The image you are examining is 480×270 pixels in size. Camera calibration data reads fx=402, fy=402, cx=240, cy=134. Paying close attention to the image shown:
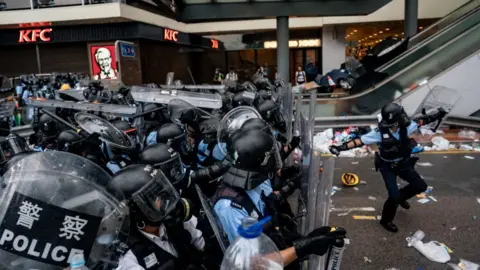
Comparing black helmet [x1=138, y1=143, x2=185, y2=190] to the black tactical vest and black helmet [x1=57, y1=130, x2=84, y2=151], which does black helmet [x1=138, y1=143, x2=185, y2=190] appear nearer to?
black helmet [x1=57, y1=130, x2=84, y2=151]

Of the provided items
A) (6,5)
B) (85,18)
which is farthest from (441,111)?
(6,5)

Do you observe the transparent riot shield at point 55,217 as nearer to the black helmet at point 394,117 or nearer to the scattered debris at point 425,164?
the black helmet at point 394,117

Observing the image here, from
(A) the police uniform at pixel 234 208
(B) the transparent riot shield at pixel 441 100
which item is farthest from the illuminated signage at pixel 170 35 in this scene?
(A) the police uniform at pixel 234 208

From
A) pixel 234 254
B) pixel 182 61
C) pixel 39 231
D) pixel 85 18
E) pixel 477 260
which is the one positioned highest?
pixel 85 18

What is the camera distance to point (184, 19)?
16625 mm

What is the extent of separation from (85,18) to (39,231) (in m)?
16.2

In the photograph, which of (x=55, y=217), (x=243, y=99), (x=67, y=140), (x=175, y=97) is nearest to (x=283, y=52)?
(x=243, y=99)

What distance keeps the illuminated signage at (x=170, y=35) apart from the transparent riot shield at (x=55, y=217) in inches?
716

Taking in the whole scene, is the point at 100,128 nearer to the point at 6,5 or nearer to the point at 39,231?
the point at 39,231

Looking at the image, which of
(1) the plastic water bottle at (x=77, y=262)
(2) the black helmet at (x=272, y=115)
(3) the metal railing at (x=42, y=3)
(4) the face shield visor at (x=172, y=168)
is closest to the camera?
(1) the plastic water bottle at (x=77, y=262)

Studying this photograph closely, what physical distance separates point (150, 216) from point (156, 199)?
0.10 meters

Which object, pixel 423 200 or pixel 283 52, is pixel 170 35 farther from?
pixel 423 200

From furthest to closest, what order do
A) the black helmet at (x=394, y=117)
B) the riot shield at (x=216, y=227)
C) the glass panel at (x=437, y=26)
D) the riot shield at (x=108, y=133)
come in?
the glass panel at (x=437, y=26)
the black helmet at (x=394, y=117)
the riot shield at (x=108, y=133)
the riot shield at (x=216, y=227)

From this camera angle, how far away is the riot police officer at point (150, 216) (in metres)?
2.14
